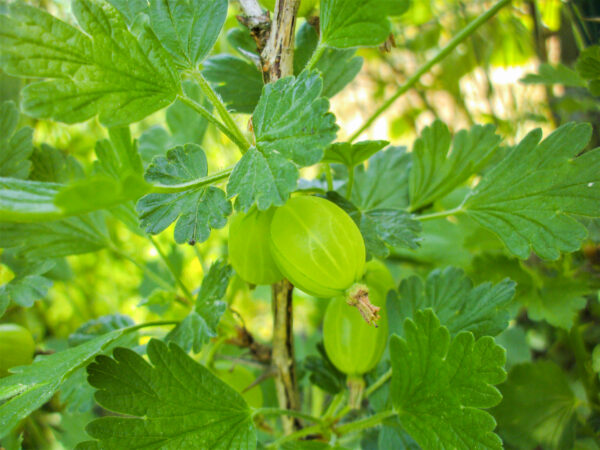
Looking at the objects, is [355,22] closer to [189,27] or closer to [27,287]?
[189,27]

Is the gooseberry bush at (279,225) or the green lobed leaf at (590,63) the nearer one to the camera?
the gooseberry bush at (279,225)

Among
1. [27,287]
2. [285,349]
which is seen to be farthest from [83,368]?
[285,349]

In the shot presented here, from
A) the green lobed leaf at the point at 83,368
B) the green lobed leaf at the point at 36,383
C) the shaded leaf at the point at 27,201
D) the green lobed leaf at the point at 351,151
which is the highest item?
the green lobed leaf at the point at 351,151

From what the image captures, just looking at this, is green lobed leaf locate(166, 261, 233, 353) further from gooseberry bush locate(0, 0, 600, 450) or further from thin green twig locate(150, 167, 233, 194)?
thin green twig locate(150, 167, 233, 194)

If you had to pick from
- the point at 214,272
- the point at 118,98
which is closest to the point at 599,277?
the point at 214,272

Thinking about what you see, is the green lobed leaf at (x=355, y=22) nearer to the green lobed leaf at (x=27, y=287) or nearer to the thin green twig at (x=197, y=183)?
the thin green twig at (x=197, y=183)

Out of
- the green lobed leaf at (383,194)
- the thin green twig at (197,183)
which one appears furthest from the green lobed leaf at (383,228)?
the thin green twig at (197,183)

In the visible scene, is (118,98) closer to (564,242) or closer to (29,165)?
(29,165)
